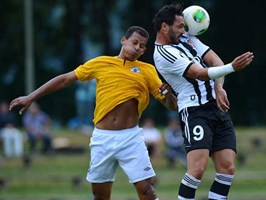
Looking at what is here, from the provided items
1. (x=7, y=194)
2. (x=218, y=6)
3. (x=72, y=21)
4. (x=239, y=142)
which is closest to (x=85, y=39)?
(x=72, y=21)

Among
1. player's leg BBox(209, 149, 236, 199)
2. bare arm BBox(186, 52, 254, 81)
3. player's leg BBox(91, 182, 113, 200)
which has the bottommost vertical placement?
player's leg BBox(91, 182, 113, 200)

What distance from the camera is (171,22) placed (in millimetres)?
12195

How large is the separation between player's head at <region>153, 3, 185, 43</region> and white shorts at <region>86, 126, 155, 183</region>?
1.23 metres

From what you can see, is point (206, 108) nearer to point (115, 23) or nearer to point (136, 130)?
point (136, 130)

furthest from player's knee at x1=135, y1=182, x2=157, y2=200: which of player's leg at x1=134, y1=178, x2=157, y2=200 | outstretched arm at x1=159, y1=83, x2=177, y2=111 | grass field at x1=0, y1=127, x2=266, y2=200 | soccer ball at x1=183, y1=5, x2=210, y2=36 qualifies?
grass field at x1=0, y1=127, x2=266, y2=200

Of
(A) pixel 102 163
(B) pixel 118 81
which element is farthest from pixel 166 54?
(A) pixel 102 163

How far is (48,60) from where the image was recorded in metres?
41.8

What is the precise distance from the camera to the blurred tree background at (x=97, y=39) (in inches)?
1515

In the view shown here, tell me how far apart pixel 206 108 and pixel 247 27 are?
28.2 m

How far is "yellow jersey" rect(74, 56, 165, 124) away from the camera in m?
12.6

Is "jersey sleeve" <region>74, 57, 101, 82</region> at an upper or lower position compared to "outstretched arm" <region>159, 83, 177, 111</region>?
upper

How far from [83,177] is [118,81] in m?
12.7

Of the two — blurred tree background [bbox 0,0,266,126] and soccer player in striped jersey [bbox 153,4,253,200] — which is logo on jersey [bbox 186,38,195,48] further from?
blurred tree background [bbox 0,0,266,126]

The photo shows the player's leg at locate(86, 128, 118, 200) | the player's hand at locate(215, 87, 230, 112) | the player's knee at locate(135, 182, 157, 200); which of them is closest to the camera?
the player's hand at locate(215, 87, 230, 112)
